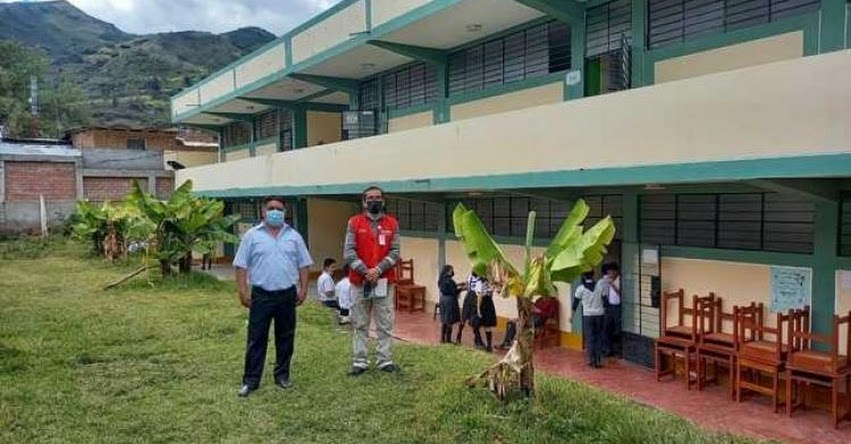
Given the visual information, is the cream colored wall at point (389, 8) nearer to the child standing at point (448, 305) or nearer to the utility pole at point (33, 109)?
the child standing at point (448, 305)

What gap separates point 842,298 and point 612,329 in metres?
3.48

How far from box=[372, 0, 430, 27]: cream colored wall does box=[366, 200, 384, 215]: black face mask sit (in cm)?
654

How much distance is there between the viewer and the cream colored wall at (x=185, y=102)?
2522cm

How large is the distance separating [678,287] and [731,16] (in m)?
3.73

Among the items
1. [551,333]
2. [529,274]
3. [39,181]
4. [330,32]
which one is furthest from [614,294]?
[39,181]

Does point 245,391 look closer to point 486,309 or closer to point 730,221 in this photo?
point 486,309

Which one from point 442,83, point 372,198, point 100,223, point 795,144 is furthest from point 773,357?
point 100,223

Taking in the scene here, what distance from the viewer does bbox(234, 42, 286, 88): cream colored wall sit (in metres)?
17.9

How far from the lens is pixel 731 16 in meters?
8.72

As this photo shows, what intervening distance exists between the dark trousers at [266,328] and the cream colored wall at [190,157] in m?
26.7

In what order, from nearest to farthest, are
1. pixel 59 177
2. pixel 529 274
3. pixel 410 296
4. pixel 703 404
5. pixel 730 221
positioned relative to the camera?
pixel 529 274 → pixel 703 404 → pixel 730 221 → pixel 410 296 → pixel 59 177

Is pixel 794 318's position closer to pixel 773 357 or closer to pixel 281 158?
pixel 773 357

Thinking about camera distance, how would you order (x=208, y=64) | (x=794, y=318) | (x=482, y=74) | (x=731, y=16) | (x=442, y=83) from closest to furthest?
(x=794, y=318) < (x=731, y=16) < (x=482, y=74) < (x=442, y=83) < (x=208, y=64)

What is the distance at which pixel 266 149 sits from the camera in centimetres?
2366
